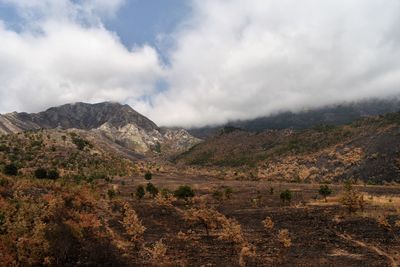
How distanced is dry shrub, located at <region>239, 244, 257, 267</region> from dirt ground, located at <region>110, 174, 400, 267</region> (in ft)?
0.82

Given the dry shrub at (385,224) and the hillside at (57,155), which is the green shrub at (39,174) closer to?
the hillside at (57,155)

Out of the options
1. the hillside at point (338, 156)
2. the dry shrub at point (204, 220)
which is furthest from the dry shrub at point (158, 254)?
the hillside at point (338, 156)

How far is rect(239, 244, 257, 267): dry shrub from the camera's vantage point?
79.0 ft

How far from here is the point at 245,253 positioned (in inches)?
1006

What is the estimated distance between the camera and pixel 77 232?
87.8ft

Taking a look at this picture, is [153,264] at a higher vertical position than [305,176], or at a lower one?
lower

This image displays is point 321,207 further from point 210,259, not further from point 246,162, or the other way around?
point 246,162

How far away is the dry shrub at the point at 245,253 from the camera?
2408cm

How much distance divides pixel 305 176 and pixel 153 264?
79379 mm

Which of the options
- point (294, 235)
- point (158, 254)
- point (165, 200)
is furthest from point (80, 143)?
point (158, 254)

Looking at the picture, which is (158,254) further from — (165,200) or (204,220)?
(165,200)

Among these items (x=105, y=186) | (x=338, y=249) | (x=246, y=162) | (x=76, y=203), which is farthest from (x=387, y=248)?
(x=246, y=162)


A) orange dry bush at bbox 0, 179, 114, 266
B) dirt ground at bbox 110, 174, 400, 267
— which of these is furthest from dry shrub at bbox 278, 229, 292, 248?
orange dry bush at bbox 0, 179, 114, 266

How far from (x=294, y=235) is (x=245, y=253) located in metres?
6.78
